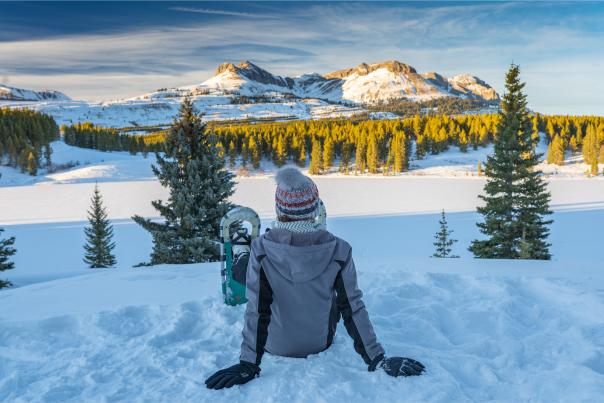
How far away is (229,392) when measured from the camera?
3053mm

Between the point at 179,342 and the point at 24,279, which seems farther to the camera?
the point at 24,279

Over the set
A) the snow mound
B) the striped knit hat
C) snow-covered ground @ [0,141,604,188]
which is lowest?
snow-covered ground @ [0,141,604,188]

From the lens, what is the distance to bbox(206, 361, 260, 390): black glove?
311 centimetres

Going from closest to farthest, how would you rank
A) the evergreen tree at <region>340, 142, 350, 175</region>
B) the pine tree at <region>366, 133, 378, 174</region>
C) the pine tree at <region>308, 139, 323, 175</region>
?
the pine tree at <region>366, 133, 378, 174</region>, the pine tree at <region>308, 139, 323, 175</region>, the evergreen tree at <region>340, 142, 350, 175</region>

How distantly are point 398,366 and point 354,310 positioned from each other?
0.53 m

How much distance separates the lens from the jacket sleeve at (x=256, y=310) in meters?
3.21

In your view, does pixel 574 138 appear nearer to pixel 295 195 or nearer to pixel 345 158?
pixel 345 158

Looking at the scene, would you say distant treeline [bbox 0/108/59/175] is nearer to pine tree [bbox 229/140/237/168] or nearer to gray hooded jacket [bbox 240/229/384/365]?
pine tree [bbox 229/140/237/168]

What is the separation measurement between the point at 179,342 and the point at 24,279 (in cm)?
1399

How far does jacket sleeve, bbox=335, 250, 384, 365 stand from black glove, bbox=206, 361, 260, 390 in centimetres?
82

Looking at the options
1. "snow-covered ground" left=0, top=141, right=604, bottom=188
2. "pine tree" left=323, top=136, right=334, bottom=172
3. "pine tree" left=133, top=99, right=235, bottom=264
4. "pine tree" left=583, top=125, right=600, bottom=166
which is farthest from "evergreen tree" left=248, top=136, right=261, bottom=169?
"pine tree" left=133, top=99, right=235, bottom=264

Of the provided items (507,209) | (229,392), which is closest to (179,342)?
(229,392)

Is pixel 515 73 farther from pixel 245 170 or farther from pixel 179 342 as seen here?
pixel 245 170

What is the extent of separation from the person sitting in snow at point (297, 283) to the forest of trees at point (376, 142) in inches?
2837
